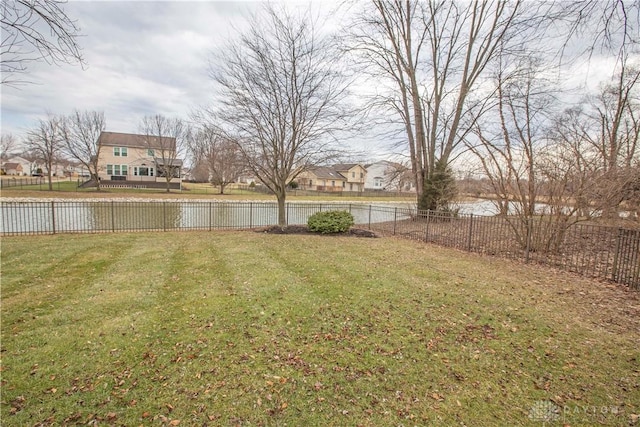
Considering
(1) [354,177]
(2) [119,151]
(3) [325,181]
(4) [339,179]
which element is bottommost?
(3) [325,181]

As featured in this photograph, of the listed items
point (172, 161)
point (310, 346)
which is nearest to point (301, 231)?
point (310, 346)

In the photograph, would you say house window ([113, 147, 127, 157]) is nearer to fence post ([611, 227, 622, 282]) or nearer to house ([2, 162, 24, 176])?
fence post ([611, 227, 622, 282])

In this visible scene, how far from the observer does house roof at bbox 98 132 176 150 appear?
124 feet

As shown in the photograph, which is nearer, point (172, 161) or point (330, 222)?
point (330, 222)

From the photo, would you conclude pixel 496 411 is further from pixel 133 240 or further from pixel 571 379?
pixel 133 240

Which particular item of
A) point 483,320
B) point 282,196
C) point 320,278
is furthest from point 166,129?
point 483,320

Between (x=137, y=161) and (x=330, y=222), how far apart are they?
36917 millimetres

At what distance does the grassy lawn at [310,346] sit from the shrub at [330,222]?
205 inches

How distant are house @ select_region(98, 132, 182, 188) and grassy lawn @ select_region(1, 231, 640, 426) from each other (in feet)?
115

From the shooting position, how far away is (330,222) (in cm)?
1180

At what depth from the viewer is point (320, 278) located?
601 cm

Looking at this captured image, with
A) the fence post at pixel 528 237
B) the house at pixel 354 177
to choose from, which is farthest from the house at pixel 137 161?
the fence post at pixel 528 237

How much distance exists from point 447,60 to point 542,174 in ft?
32.9

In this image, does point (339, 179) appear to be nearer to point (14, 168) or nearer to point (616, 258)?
point (616, 258)
